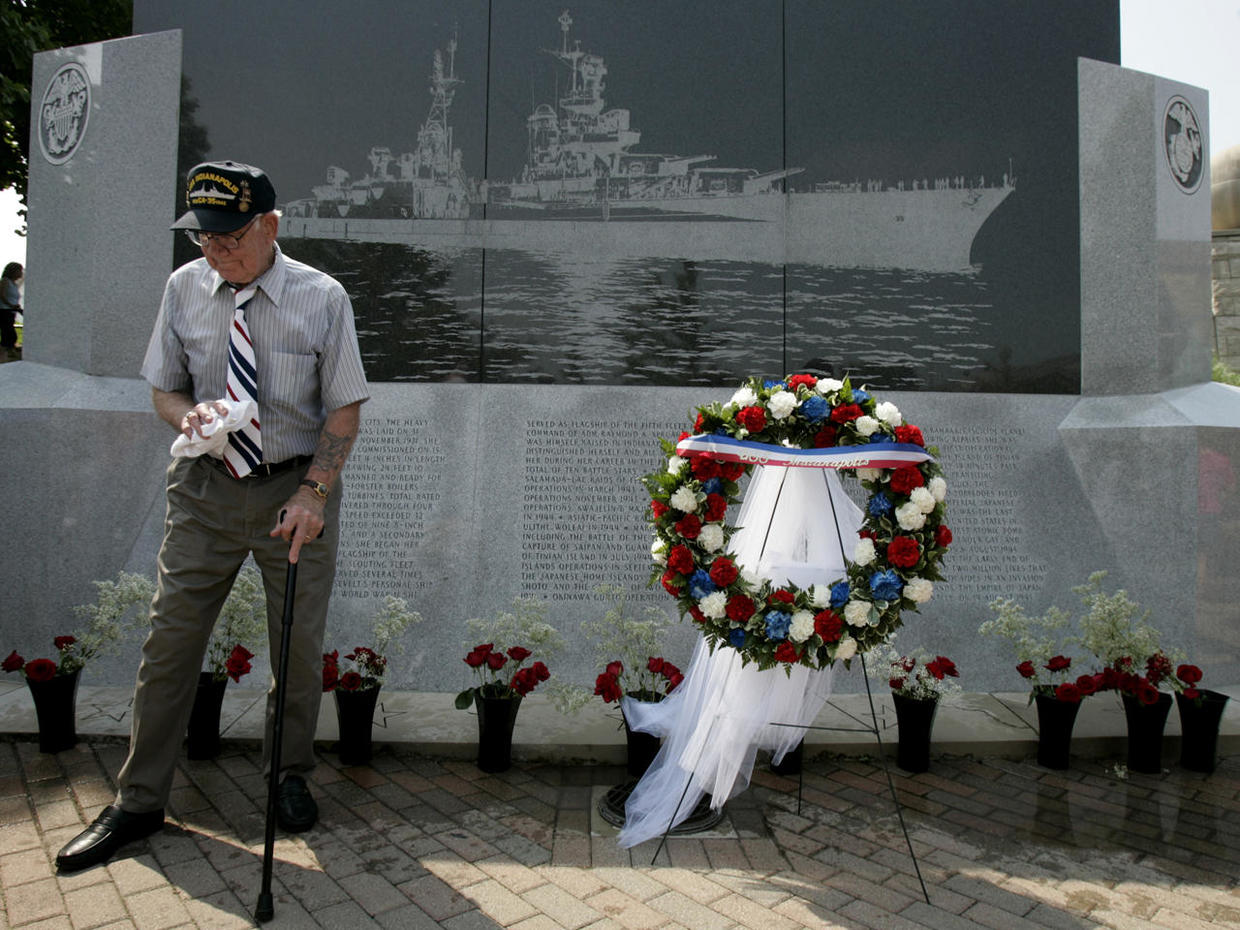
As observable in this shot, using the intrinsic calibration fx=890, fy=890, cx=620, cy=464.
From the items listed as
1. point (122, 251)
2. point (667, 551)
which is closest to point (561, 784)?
point (667, 551)

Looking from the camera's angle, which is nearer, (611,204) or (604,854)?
(604,854)

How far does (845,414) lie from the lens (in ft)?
11.7

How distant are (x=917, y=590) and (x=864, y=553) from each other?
239 millimetres

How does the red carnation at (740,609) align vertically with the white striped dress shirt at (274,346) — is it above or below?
below

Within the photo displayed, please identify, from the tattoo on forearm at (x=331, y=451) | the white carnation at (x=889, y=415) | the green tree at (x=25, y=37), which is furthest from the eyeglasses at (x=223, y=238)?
the green tree at (x=25, y=37)

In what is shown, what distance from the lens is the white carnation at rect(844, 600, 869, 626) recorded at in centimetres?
334

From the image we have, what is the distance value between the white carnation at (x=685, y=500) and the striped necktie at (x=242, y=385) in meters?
1.63

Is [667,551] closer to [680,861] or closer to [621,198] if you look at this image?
[680,861]

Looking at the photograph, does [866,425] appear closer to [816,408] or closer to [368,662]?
[816,408]

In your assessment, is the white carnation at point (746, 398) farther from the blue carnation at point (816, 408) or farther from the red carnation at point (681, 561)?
the red carnation at point (681, 561)

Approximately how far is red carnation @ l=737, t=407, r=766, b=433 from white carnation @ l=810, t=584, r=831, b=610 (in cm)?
67

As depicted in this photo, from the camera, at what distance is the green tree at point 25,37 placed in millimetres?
9500

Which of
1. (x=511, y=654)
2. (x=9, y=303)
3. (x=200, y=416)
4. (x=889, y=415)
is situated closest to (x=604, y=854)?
(x=511, y=654)

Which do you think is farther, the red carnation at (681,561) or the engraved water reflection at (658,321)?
the engraved water reflection at (658,321)
